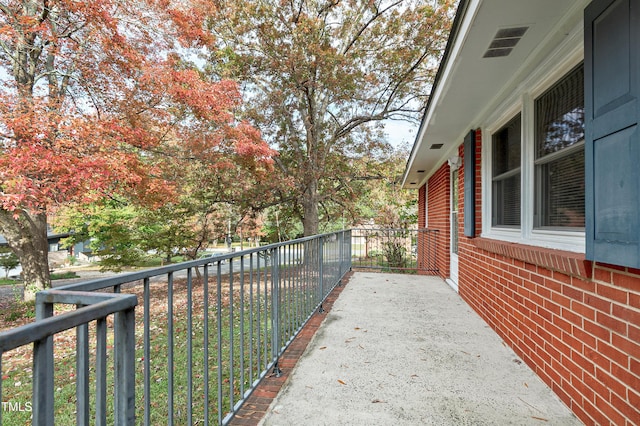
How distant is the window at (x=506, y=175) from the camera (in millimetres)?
3096

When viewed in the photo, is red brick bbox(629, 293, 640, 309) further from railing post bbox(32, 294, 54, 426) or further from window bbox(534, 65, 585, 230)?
railing post bbox(32, 294, 54, 426)

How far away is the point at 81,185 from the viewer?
227 inches

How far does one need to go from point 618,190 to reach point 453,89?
1.87 meters

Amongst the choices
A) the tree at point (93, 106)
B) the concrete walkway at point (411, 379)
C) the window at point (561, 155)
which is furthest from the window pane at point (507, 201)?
the tree at point (93, 106)

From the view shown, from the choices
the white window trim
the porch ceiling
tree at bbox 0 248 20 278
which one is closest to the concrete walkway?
the white window trim

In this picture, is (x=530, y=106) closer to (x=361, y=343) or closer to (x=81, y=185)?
Answer: (x=361, y=343)

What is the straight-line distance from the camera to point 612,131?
1515 mm

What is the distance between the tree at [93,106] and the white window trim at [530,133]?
20.4 ft

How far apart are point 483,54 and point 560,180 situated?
1.08 m

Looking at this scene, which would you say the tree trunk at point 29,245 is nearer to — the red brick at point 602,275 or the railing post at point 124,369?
the railing post at point 124,369

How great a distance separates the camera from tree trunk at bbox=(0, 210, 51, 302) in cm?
791

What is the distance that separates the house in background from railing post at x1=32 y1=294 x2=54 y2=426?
2.07 meters

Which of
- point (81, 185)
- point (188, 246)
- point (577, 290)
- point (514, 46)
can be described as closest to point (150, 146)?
point (81, 185)

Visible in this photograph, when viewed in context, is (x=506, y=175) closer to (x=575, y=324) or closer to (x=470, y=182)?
(x=470, y=182)
